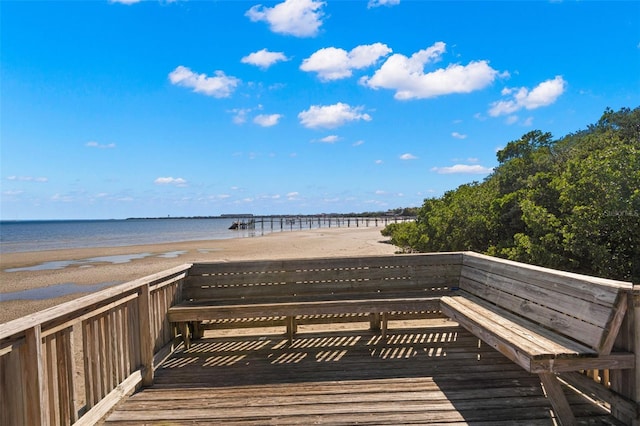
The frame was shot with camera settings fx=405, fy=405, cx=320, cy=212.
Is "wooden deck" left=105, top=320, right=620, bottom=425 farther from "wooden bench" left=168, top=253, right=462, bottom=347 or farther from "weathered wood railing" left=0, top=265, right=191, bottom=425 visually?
"wooden bench" left=168, top=253, right=462, bottom=347

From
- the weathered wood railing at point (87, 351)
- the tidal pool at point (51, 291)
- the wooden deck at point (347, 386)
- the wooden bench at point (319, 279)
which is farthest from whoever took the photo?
the tidal pool at point (51, 291)

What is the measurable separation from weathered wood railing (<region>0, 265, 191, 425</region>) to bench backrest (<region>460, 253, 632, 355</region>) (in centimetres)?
363

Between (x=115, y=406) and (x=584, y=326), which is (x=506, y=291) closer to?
(x=584, y=326)

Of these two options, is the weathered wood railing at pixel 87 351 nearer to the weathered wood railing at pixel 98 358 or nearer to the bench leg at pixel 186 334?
the weathered wood railing at pixel 98 358

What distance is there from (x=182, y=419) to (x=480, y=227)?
8385mm

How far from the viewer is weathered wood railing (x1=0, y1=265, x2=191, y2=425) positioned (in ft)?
7.85

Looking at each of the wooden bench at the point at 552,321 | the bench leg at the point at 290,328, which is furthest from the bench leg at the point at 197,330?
the wooden bench at the point at 552,321

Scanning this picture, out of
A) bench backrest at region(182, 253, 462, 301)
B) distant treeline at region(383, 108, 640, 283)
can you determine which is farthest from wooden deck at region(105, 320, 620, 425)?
distant treeline at region(383, 108, 640, 283)

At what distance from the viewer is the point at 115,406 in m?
3.48

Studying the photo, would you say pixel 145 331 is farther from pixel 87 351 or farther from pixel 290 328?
pixel 290 328

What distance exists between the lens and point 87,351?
3.24 metres

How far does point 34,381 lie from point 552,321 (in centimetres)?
374

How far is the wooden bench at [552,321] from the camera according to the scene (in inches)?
110

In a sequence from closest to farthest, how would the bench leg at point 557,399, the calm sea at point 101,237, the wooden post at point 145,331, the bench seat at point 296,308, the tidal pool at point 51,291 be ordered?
the bench leg at point 557,399 < the wooden post at point 145,331 < the bench seat at point 296,308 < the tidal pool at point 51,291 < the calm sea at point 101,237
